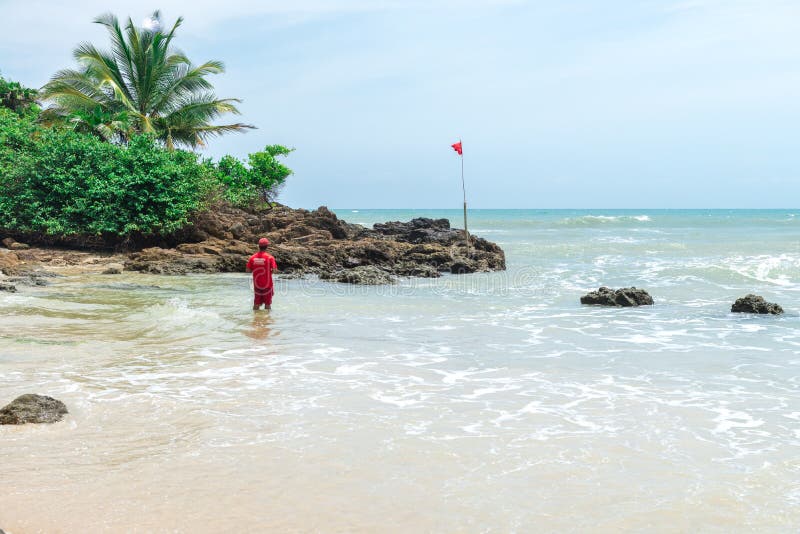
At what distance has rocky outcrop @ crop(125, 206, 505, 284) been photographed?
1928cm

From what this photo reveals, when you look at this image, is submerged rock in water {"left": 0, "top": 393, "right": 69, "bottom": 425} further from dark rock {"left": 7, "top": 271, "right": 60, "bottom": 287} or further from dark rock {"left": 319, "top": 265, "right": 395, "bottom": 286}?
dark rock {"left": 319, "top": 265, "right": 395, "bottom": 286}

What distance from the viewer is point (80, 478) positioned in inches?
173

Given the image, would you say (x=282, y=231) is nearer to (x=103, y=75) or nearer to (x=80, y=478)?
(x=103, y=75)

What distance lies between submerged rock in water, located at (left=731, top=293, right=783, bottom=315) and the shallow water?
0.30 m

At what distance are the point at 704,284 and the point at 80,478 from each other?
16.8m

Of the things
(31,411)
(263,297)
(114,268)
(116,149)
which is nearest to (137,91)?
(116,149)

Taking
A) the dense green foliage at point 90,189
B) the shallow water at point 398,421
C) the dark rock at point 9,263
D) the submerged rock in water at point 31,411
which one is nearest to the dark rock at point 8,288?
the shallow water at point 398,421

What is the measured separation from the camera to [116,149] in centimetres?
2205

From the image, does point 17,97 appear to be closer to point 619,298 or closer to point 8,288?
point 8,288

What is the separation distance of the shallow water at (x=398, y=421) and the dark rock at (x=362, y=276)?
15.9 ft

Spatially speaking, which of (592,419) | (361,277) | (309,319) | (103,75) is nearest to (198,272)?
(361,277)

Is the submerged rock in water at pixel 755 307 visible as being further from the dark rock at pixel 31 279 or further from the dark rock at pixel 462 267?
the dark rock at pixel 31 279

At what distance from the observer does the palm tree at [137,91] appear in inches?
998

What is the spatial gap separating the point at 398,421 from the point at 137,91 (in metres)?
24.6
